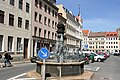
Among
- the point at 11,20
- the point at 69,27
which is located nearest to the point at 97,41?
the point at 69,27

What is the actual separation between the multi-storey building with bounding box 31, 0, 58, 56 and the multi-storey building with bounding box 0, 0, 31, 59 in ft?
8.46

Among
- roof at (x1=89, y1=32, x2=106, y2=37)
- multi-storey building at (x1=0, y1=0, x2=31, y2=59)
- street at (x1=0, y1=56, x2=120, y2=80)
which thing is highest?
roof at (x1=89, y1=32, x2=106, y2=37)

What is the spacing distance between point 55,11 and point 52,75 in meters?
44.6

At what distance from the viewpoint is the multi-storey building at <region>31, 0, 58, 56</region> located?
45.6 m

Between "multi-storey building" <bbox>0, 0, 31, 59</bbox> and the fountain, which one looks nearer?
the fountain

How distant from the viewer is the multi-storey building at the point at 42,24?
45.6 m

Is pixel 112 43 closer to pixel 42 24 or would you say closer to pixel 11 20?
pixel 42 24

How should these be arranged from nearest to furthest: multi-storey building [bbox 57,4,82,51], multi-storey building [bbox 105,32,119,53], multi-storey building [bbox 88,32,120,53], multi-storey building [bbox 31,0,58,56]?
multi-storey building [bbox 31,0,58,56], multi-storey building [bbox 57,4,82,51], multi-storey building [bbox 105,32,119,53], multi-storey building [bbox 88,32,120,53]

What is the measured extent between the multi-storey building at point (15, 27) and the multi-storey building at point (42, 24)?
8.46 ft

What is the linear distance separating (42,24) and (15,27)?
1354cm

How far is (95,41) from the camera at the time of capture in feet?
537

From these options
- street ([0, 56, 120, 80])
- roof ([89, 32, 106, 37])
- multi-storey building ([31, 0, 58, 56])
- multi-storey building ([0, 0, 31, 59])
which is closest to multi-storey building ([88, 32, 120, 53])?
roof ([89, 32, 106, 37])

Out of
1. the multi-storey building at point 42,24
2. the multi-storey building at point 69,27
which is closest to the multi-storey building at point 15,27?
the multi-storey building at point 42,24

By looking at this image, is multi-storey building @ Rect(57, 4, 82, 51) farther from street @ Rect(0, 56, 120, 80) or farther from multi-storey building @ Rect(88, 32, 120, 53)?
multi-storey building @ Rect(88, 32, 120, 53)
